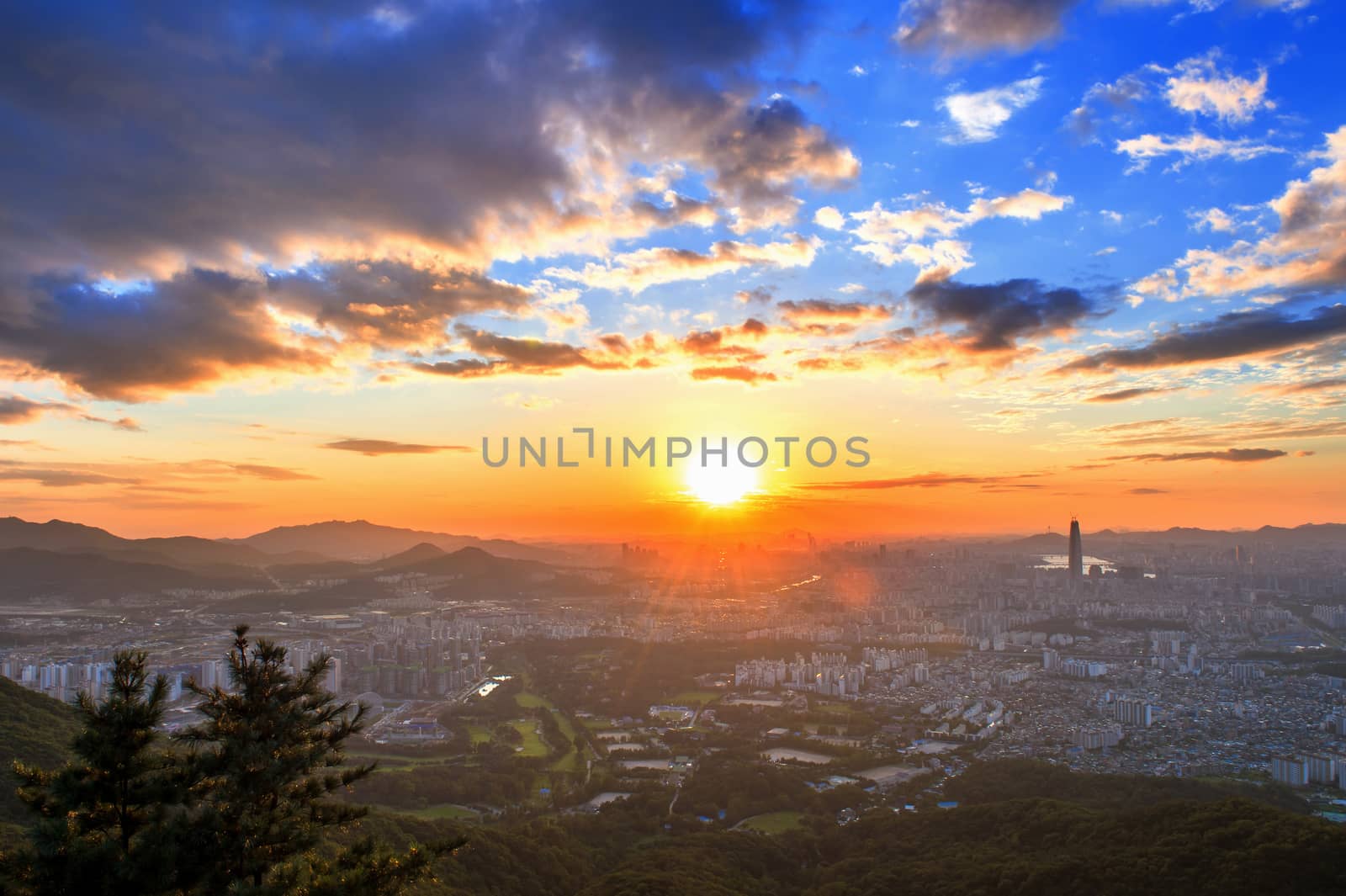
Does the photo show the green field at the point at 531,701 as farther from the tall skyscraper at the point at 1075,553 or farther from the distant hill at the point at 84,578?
the tall skyscraper at the point at 1075,553

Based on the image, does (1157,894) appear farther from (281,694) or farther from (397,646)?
(397,646)

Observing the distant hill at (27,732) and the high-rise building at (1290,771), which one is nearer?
the distant hill at (27,732)

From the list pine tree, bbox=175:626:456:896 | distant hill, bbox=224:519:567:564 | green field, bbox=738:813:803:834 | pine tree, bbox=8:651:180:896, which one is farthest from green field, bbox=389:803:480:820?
distant hill, bbox=224:519:567:564

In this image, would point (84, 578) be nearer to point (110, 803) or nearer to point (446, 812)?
point (446, 812)

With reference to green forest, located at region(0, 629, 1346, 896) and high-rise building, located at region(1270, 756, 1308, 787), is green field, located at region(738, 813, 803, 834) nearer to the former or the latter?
green forest, located at region(0, 629, 1346, 896)

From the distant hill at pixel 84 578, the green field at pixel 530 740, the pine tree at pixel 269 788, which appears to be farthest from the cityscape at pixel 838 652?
the distant hill at pixel 84 578

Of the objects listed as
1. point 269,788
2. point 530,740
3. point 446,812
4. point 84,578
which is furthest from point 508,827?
point 84,578
